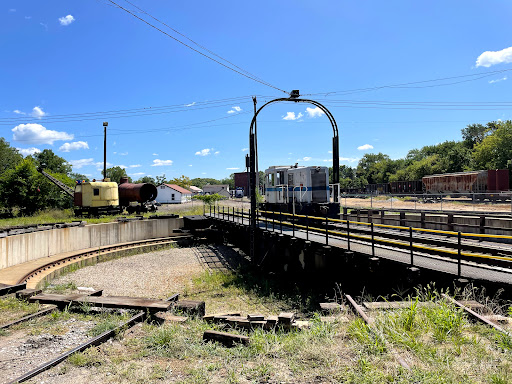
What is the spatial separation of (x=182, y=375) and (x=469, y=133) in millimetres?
138266

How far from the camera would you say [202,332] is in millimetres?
5883

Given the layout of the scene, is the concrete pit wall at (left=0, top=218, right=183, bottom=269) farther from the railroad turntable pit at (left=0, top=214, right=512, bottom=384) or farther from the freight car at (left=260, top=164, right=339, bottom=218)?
the freight car at (left=260, top=164, right=339, bottom=218)

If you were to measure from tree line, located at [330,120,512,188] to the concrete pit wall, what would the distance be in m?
54.0

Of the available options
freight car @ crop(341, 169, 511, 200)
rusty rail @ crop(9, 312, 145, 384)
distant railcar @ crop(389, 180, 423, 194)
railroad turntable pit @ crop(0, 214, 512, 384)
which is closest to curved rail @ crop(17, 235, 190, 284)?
railroad turntable pit @ crop(0, 214, 512, 384)

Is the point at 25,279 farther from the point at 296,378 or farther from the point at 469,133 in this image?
the point at 469,133

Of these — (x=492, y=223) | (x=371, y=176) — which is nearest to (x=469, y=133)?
(x=371, y=176)

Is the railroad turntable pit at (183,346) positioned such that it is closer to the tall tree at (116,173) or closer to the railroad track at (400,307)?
the railroad track at (400,307)

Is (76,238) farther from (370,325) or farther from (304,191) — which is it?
(370,325)

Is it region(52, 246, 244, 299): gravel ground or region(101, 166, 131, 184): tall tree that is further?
region(101, 166, 131, 184): tall tree

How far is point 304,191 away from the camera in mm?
18672

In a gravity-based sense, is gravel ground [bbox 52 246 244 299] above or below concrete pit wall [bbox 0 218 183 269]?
below

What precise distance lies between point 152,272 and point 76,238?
6.99 meters

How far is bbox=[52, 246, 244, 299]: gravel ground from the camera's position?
1423 cm

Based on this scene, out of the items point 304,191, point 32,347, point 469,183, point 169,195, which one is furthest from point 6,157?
point 469,183
